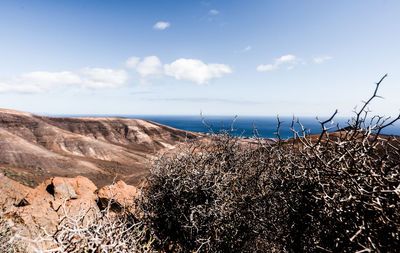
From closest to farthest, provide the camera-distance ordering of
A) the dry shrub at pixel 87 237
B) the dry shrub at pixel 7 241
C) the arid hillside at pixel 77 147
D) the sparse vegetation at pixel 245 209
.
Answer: the dry shrub at pixel 87 237 → the sparse vegetation at pixel 245 209 → the dry shrub at pixel 7 241 → the arid hillside at pixel 77 147

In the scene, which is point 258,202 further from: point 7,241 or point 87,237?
point 7,241

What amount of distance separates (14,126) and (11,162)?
28.2 metres

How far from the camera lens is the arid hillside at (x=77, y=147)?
30.7 m

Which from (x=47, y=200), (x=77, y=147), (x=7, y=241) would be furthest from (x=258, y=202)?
(x=77, y=147)

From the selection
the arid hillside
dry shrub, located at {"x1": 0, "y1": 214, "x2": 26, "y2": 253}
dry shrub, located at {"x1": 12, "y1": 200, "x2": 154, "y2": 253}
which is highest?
dry shrub, located at {"x1": 12, "y1": 200, "x2": 154, "y2": 253}

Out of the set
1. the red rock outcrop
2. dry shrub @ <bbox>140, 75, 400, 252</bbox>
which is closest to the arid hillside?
the red rock outcrop

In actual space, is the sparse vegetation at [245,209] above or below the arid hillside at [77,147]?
above

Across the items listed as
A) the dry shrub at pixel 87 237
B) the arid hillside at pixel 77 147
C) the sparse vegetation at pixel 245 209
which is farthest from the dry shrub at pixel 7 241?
the arid hillside at pixel 77 147

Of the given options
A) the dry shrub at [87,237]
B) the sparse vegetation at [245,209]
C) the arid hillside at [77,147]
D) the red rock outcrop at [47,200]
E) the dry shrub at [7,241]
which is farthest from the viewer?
the arid hillside at [77,147]

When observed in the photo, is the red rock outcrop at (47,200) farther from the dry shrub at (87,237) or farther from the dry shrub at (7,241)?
the dry shrub at (87,237)

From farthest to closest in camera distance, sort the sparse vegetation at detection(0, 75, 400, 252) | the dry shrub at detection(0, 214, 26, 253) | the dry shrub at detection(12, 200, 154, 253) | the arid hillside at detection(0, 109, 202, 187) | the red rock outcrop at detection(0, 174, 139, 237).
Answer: the arid hillside at detection(0, 109, 202, 187) < the red rock outcrop at detection(0, 174, 139, 237) < the dry shrub at detection(0, 214, 26, 253) < the sparse vegetation at detection(0, 75, 400, 252) < the dry shrub at detection(12, 200, 154, 253)

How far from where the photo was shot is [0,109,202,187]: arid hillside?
101ft

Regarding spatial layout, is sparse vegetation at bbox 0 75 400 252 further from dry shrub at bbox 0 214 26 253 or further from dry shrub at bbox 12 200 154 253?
dry shrub at bbox 0 214 26 253

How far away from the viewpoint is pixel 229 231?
581cm
